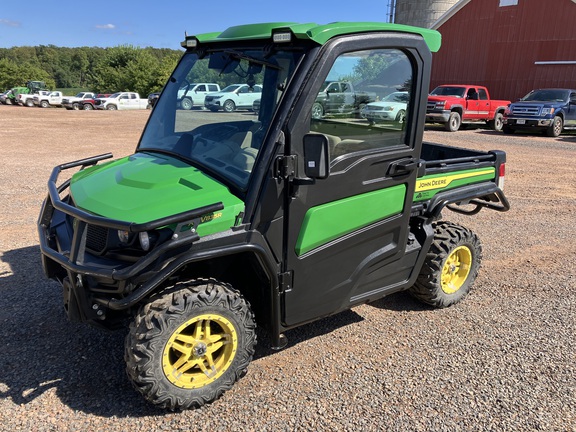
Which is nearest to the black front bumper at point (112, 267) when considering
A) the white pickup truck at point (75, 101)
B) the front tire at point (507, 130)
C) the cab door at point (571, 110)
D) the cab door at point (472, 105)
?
the front tire at point (507, 130)

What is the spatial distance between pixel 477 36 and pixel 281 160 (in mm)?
29023

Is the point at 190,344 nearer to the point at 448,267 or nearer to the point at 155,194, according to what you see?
the point at 155,194

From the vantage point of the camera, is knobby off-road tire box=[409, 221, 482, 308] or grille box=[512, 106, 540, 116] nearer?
knobby off-road tire box=[409, 221, 482, 308]

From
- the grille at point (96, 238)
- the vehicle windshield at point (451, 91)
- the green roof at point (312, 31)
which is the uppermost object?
the green roof at point (312, 31)

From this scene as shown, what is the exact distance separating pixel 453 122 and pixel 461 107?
69 cm

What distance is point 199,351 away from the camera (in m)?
2.90

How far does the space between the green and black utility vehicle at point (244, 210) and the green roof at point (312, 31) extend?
0.01 m

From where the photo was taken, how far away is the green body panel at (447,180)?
155 inches

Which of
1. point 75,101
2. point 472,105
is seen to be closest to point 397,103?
point 472,105

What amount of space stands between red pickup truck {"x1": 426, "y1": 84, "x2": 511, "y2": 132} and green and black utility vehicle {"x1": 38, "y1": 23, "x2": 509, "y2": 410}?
55.3ft

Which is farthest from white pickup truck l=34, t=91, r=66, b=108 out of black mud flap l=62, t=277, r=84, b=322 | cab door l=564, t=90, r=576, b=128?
black mud flap l=62, t=277, r=84, b=322

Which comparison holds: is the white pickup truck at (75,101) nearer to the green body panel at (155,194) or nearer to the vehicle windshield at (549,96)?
the vehicle windshield at (549,96)

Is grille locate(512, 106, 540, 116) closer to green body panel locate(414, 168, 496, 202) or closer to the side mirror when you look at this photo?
green body panel locate(414, 168, 496, 202)

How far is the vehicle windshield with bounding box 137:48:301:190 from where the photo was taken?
9.63ft
